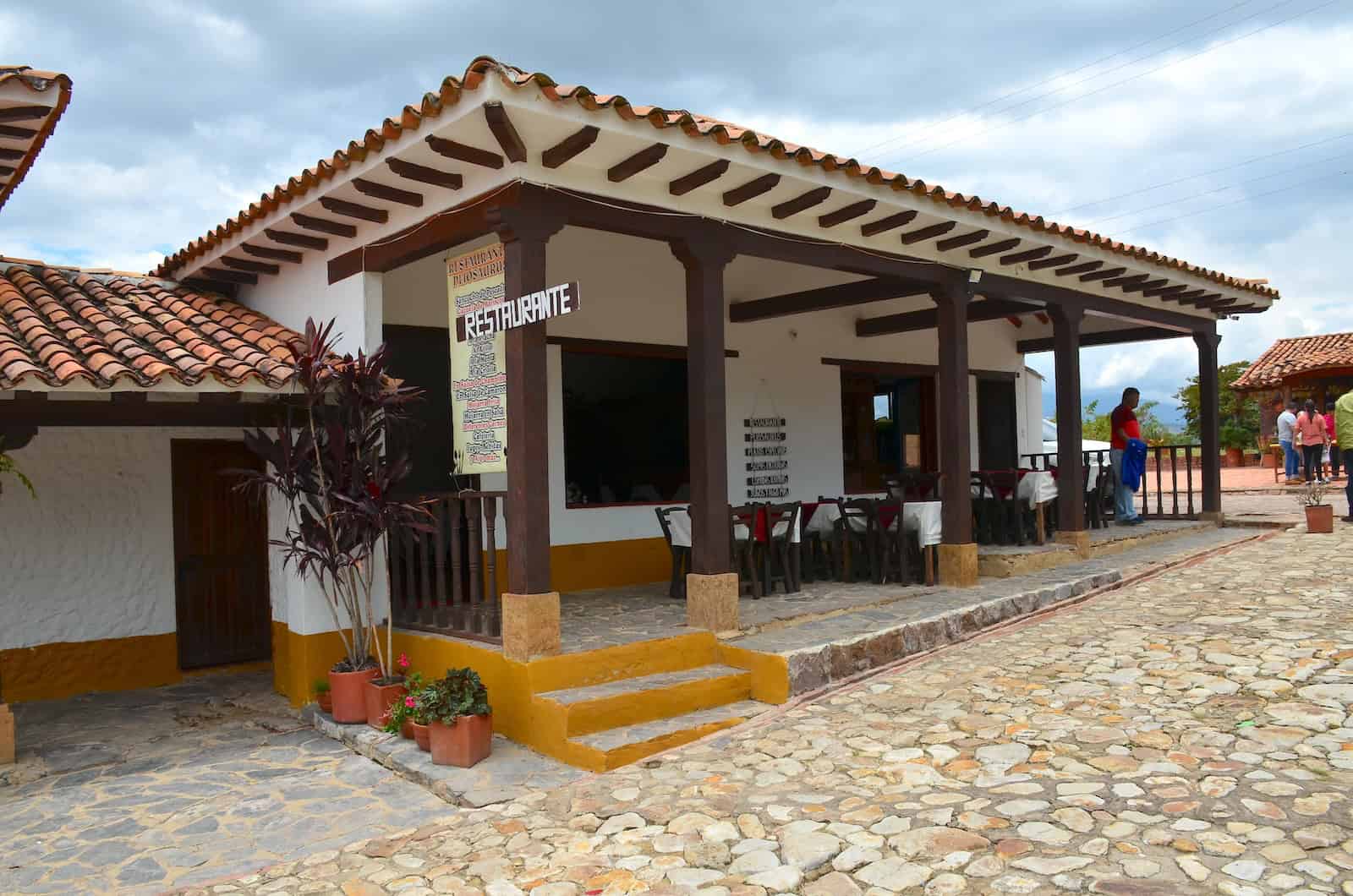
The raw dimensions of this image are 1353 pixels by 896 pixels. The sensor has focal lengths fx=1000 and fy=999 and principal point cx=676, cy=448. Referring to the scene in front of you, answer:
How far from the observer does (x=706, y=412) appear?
6.45m

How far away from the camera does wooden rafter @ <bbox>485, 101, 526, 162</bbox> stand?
16.1 ft

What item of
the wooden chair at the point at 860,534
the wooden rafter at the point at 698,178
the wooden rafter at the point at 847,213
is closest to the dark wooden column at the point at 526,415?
the wooden rafter at the point at 698,178

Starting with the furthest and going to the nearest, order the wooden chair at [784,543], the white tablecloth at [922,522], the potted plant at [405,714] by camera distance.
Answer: the white tablecloth at [922,522], the wooden chair at [784,543], the potted plant at [405,714]

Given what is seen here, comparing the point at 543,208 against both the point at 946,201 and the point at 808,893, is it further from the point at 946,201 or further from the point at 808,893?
the point at 808,893

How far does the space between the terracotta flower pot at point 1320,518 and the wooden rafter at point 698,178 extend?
27.7 ft

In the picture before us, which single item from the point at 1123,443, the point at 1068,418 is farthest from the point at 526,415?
the point at 1123,443

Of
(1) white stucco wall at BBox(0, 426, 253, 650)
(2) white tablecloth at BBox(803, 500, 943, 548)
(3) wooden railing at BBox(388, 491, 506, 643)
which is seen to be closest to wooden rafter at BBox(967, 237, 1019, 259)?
(2) white tablecloth at BBox(803, 500, 943, 548)

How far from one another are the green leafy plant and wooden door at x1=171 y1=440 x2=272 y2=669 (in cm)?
330

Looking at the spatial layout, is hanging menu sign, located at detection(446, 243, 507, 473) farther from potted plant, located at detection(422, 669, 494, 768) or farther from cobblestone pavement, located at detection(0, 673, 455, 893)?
cobblestone pavement, located at detection(0, 673, 455, 893)

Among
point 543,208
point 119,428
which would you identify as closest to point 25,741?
point 119,428

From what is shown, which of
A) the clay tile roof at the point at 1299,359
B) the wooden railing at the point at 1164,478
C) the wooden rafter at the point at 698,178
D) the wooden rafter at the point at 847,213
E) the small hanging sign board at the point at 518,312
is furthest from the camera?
the clay tile roof at the point at 1299,359

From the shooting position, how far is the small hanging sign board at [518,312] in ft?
15.8

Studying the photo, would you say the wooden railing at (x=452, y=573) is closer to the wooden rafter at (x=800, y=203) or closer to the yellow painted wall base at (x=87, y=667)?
the yellow painted wall base at (x=87, y=667)

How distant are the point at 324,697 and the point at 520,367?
2.69 m
